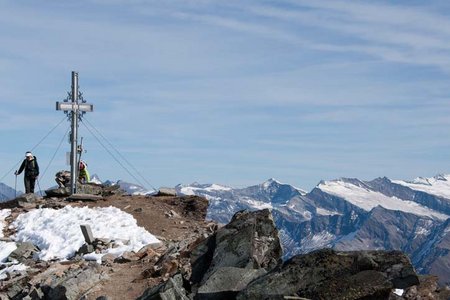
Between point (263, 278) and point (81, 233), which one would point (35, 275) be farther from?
point (263, 278)

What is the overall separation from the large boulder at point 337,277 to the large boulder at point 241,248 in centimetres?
318

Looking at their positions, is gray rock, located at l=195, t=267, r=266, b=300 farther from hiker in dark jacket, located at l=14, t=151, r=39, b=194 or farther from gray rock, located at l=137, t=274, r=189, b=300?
hiker in dark jacket, located at l=14, t=151, r=39, b=194

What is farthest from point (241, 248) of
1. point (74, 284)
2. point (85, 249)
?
point (85, 249)

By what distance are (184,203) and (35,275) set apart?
13.8m

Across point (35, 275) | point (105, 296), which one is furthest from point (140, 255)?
point (105, 296)

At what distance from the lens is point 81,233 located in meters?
33.8

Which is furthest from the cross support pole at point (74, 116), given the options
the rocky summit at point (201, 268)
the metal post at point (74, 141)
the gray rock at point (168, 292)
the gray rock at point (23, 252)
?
the gray rock at point (168, 292)

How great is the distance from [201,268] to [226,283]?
12.0 ft

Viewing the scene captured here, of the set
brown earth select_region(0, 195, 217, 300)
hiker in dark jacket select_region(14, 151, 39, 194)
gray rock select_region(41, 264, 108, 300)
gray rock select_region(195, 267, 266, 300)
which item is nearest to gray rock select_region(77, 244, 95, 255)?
brown earth select_region(0, 195, 217, 300)

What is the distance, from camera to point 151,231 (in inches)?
1368

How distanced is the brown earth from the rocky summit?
0.15 feet

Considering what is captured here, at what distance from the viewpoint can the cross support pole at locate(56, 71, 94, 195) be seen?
41656 millimetres

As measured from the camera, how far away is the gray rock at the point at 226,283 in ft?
63.0

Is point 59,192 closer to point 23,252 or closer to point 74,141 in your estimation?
point 74,141
